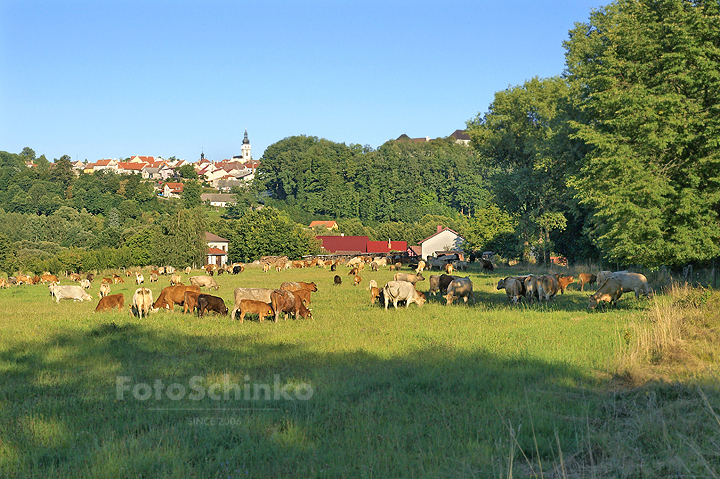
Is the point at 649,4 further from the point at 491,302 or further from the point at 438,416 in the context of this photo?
the point at 438,416

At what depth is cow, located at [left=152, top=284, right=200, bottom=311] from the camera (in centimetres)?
2070

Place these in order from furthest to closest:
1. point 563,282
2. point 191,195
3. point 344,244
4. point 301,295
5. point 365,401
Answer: point 191,195, point 344,244, point 563,282, point 301,295, point 365,401

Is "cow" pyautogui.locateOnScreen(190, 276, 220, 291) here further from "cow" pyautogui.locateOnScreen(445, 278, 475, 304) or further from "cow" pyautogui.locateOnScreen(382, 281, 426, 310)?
"cow" pyautogui.locateOnScreen(445, 278, 475, 304)

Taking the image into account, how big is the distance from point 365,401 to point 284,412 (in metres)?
1.23

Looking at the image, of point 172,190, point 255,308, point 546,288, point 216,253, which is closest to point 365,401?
point 255,308

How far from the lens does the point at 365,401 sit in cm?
863

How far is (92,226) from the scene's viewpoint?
92.5 meters

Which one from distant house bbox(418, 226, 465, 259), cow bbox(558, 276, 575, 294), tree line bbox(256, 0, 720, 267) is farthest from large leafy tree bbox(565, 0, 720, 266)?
distant house bbox(418, 226, 465, 259)

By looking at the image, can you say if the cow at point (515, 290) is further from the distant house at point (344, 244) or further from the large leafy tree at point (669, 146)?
the distant house at point (344, 244)

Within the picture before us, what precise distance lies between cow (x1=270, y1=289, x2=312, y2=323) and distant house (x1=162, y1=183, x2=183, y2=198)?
465 ft

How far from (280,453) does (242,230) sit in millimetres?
73573

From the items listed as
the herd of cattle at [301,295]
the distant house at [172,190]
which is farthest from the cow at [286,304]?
the distant house at [172,190]

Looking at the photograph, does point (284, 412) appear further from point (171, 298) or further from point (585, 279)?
point (585, 279)

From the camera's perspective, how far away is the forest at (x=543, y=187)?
1775 centimetres
